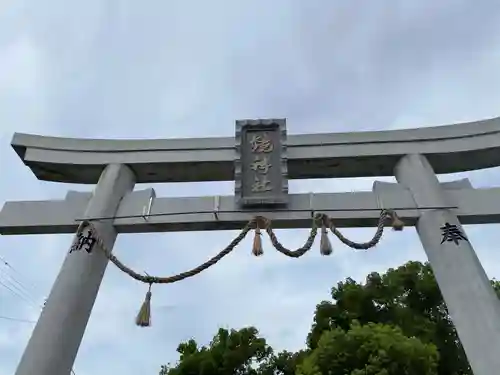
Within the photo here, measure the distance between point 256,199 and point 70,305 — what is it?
5.67ft

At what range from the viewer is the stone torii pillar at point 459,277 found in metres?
3.30

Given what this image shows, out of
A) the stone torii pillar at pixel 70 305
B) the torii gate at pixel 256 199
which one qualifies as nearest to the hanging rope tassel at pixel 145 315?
the torii gate at pixel 256 199

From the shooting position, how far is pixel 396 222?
3.91 metres

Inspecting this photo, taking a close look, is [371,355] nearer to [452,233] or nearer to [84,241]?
[452,233]

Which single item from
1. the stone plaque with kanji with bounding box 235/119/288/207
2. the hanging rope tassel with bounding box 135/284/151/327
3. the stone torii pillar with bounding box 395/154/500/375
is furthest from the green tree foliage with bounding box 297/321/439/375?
the hanging rope tassel with bounding box 135/284/151/327

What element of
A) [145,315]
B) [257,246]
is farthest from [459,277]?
[145,315]

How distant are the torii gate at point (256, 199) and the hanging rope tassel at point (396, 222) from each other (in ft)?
0.32

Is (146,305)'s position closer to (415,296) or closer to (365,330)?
(365,330)

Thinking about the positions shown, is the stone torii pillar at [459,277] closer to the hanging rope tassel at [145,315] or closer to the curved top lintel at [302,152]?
the curved top lintel at [302,152]

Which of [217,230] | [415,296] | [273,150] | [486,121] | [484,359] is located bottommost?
[484,359]

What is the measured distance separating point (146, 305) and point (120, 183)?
1244 millimetres

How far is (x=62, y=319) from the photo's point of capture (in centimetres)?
359

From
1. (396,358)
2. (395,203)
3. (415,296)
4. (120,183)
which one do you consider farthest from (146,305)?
(415,296)

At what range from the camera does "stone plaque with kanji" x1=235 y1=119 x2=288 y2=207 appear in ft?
13.6
